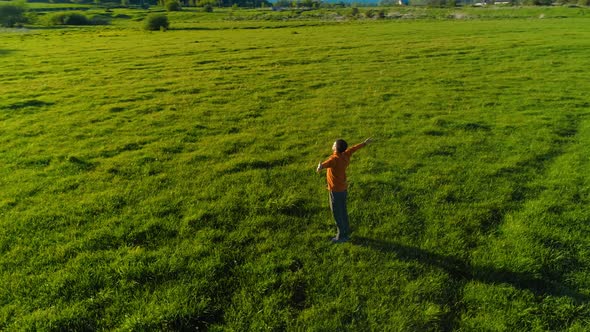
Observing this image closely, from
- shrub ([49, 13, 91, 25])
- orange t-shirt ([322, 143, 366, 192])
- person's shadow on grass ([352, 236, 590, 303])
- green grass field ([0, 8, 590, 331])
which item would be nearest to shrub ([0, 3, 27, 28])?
shrub ([49, 13, 91, 25])

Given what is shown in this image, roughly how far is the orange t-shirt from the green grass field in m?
1.24

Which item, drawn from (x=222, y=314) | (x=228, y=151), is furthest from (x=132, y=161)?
(x=222, y=314)

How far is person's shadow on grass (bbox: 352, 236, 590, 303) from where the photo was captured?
244 inches

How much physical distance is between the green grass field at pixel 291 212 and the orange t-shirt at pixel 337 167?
4.07 ft

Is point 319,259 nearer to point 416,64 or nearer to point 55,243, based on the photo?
point 55,243

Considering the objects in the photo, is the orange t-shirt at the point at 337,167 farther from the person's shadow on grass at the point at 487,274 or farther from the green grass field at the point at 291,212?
the person's shadow on grass at the point at 487,274

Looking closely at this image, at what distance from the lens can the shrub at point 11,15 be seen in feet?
261

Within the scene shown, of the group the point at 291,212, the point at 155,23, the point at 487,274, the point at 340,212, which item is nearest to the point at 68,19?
the point at 155,23

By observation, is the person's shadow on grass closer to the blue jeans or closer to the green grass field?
the green grass field

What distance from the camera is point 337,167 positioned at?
266 inches

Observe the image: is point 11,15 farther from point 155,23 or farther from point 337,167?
point 337,167

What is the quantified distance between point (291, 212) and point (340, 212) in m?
1.71

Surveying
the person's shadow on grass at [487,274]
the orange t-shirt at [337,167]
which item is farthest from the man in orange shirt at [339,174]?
the person's shadow on grass at [487,274]

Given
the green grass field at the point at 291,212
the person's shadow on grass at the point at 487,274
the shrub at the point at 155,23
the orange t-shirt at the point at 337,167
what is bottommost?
the person's shadow on grass at the point at 487,274
